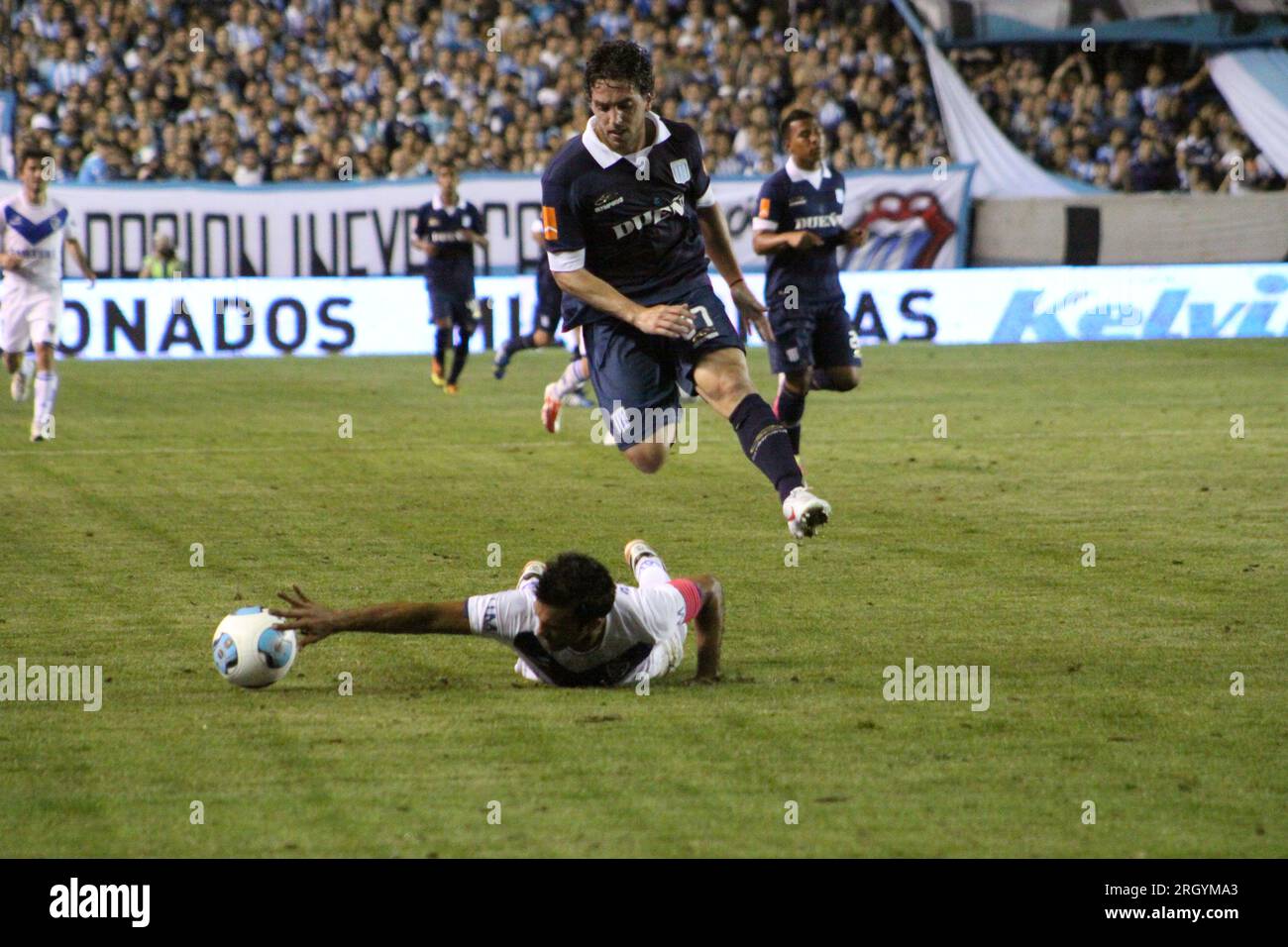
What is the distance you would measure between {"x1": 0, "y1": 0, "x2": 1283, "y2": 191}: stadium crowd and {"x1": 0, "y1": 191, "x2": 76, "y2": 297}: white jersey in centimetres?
1011

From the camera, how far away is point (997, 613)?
812 centimetres

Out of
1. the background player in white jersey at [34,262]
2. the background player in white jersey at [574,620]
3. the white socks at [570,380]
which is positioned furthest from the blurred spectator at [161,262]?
the background player in white jersey at [574,620]

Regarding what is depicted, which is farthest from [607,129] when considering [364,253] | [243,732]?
[364,253]

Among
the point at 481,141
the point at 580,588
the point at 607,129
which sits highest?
the point at 481,141

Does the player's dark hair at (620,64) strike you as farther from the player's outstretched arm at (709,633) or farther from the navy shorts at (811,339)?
the navy shorts at (811,339)

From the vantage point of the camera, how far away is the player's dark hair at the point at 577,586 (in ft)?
20.1

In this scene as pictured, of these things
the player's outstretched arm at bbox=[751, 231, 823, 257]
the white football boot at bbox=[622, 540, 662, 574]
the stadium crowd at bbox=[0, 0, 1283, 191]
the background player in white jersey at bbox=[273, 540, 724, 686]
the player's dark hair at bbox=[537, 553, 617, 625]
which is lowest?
the background player in white jersey at bbox=[273, 540, 724, 686]

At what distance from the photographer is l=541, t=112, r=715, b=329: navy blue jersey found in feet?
26.0

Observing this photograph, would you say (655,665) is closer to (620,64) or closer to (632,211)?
(632,211)

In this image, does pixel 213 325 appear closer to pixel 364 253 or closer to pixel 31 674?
pixel 364 253

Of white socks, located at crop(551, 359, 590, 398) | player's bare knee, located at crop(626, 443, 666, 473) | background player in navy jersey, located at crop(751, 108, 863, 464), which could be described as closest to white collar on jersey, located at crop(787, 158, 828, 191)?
background player in navy jersey, located at crop(751, 108, 863, 464)

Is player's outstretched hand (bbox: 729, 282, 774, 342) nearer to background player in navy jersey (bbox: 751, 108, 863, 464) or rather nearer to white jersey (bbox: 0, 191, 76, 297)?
background player in navy jersey (bbox: 751, 108, 863, 464)

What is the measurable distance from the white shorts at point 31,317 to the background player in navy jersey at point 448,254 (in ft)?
15.9

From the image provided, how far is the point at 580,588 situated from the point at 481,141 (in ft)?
69.3
